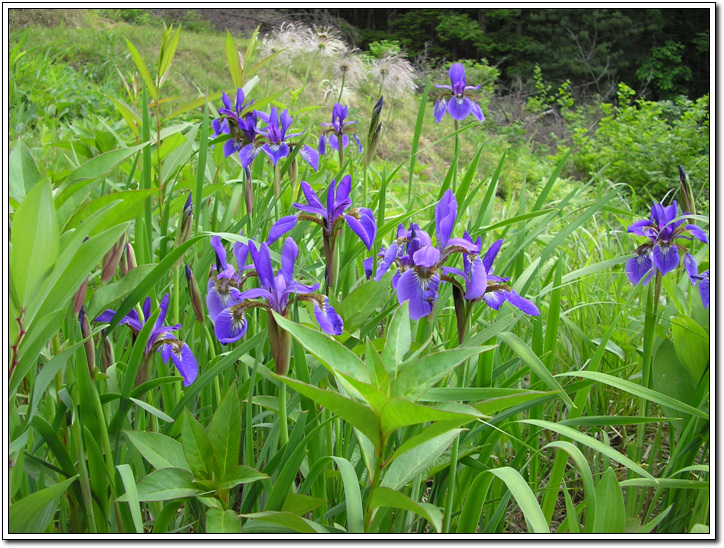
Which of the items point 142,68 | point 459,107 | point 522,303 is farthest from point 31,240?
point 459,107

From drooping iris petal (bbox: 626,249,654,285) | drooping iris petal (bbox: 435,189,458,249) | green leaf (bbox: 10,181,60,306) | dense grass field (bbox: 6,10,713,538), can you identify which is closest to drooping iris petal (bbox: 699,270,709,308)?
dense grass field (bbox: 6,10,713,538)

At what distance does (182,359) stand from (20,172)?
0.32 meters

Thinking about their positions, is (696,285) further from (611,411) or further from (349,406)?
(349,406)

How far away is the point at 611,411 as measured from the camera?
4.09 feet

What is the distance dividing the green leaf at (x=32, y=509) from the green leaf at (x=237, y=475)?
0.49 ft

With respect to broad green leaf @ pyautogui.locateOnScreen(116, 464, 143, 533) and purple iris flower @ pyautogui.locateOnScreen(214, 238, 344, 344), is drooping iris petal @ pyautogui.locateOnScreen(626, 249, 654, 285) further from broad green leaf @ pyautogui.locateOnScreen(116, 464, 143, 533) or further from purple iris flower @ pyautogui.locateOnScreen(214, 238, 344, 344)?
broad green leaf @ pyautogui.locateOnScreen(116, 464, 143, 533)

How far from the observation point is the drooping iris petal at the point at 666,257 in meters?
0.98

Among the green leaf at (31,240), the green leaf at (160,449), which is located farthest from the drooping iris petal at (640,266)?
the green leaf at (31,240)

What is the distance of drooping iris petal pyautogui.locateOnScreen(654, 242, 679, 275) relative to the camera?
985 millimetres

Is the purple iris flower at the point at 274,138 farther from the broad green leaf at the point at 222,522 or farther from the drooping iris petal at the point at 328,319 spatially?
the broad green leaf at the point at 222,522

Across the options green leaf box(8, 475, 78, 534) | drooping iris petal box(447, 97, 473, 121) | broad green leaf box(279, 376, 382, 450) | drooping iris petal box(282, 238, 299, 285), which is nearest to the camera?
broad green leaf box(279, 376, 382, 450)

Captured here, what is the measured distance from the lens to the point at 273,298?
0.64 meters

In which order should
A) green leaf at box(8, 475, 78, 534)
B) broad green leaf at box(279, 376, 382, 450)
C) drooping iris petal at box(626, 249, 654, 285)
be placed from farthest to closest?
drooping iris petal at box(626, 249, 654, 285)
green leaf at box(8, 475, 78, 534)
broad green leaf at box(279, 376, 382, 450)

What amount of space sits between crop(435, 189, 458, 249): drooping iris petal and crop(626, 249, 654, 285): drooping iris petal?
560 millimetres
